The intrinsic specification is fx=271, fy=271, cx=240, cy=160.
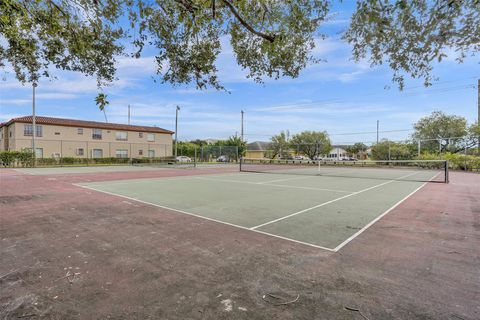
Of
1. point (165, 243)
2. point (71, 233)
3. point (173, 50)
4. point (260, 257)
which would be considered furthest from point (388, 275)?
point (173, 50)

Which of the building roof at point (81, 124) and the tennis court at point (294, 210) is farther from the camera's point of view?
the building roof at point (81, 124)

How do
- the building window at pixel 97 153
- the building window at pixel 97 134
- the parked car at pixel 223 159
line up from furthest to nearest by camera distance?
1. the parked car at pixel 223 159
2. the building window at pixel 97 134
3. the building window at pixel 97 153

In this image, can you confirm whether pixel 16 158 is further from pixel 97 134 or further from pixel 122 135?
pixel 122 135

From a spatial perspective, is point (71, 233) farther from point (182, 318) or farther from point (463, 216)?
point (463, 216)

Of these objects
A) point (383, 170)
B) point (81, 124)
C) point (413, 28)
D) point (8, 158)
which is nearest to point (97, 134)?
point (81, 124)

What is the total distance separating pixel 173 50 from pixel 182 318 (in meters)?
5.12

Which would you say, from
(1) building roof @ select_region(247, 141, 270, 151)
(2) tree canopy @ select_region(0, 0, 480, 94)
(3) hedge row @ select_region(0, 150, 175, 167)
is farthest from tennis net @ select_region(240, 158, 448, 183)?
(1) building roof @ select_region(247, 141, 270, 151)

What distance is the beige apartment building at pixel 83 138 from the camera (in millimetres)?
32156

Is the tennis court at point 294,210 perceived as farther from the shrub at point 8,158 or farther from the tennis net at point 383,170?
the shrub at point 8,158

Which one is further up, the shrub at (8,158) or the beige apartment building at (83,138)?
the beige apartment building at (83,138)

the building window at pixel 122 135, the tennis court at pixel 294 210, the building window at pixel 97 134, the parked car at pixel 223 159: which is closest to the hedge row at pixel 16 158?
the building window at pixel 97 134

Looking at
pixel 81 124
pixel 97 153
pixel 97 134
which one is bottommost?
pixel 97 153

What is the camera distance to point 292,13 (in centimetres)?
496

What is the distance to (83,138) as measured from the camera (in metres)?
37.6
